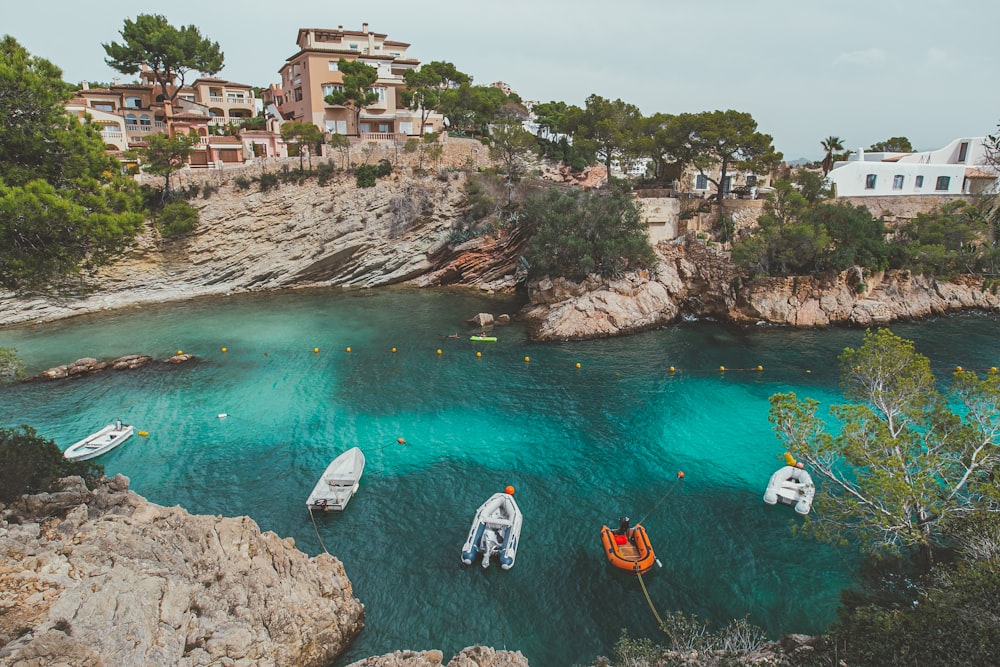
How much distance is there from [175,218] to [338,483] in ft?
116

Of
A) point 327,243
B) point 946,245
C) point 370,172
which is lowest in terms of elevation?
point 327,243

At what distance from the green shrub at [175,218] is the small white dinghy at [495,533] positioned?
3887cm

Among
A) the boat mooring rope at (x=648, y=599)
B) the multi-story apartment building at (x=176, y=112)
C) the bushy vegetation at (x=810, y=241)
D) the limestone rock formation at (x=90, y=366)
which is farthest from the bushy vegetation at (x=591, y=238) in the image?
the multi-story apartment building at (x=176, y=112)

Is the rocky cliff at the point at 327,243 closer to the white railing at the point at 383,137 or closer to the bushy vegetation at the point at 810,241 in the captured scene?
the white railing at the point at 383,137

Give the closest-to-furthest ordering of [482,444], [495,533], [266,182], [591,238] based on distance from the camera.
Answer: [495,533], [482,444], [591,238], [266,182]

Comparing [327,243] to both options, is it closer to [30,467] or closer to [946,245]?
[30,467]

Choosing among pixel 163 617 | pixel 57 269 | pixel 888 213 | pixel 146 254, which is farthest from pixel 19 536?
pixel 888 213

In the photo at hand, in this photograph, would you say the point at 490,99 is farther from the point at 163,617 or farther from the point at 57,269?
the point at 163,617

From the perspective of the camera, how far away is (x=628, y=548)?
16.7m

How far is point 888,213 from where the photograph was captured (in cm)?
4634

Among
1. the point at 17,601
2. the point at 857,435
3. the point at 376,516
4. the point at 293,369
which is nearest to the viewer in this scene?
the point at 17,601

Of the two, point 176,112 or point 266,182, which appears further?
point 176,112

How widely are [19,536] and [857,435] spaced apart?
58.4ft

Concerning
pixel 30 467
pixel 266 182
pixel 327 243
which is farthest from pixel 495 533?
pixel 266 182
